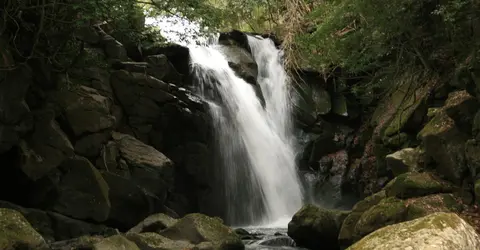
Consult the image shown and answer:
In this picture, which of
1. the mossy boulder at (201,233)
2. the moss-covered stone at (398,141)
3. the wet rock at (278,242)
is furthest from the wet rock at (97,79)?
the moss-covered stone at (398,141)

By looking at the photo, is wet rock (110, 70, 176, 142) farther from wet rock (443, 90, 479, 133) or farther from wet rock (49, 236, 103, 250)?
wet rock (443, 90, 479, 133)

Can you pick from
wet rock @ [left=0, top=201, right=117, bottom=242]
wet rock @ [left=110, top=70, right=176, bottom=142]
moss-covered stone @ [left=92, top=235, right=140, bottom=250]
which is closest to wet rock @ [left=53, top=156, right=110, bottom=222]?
wet rock @ [left=0, top=201, right=117, bottom=242]

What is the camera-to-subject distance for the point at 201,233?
8.42m

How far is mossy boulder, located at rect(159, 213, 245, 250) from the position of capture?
328 inches

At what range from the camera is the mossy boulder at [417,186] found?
27.1 feet

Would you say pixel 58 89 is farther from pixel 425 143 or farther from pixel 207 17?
pixel 425 143

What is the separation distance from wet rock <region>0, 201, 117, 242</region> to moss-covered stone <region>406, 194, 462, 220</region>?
6.11 m

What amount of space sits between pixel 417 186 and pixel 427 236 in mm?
5282

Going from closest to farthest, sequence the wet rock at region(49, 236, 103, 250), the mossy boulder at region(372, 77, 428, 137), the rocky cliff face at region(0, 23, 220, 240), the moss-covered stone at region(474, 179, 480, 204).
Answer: the moss-covered stone at region(474, 179, 480, 204) < the wet rock at region(49, 236, 103, 250) < the rocky cliff face at region(0, 23, 220, 240) < the mossy boulder at region(372, 77, 428, 137)

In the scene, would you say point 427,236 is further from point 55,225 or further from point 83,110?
point 83,110

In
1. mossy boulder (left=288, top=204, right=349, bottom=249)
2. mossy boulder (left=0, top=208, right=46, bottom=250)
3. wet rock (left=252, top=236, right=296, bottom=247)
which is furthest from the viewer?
wet rock (left=252, top=236, right=296, bottom=247)

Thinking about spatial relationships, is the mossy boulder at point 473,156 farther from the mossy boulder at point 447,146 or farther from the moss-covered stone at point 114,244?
the moss-covered stone at point 114,244

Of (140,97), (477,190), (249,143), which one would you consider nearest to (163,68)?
(140,97)

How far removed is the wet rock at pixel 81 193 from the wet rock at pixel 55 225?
0.70 ft
